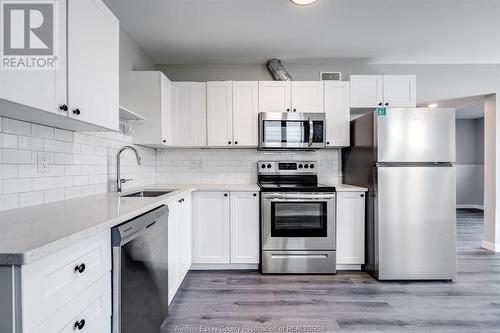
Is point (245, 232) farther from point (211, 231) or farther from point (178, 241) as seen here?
point (178, 241)

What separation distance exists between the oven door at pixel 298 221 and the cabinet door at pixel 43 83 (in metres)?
1.96

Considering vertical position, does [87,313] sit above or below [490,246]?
above

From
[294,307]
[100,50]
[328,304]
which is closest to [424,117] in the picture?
[328,304]

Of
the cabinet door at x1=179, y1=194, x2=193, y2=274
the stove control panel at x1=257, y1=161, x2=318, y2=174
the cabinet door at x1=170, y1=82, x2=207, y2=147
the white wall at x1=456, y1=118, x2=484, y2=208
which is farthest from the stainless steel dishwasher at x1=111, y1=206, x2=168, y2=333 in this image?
the white wall at x1=456, y1=118, x2=484, y2=208

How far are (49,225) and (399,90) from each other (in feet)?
11.6

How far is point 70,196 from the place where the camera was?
5.78ft

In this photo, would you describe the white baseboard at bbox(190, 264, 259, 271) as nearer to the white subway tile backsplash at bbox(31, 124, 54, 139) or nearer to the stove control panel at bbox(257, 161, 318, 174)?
the stove control panel at bbox(257, 161, 318, 174)

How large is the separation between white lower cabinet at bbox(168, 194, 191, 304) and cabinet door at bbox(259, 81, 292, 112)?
1.42 metres

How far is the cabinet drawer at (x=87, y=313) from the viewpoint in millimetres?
814

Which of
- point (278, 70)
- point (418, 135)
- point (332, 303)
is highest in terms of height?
point (278, 70)

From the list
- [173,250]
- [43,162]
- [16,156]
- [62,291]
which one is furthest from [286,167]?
[62,291]

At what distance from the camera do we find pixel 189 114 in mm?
3055

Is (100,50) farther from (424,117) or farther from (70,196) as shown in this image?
(424,117)

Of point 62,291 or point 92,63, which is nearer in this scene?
point 62,291
